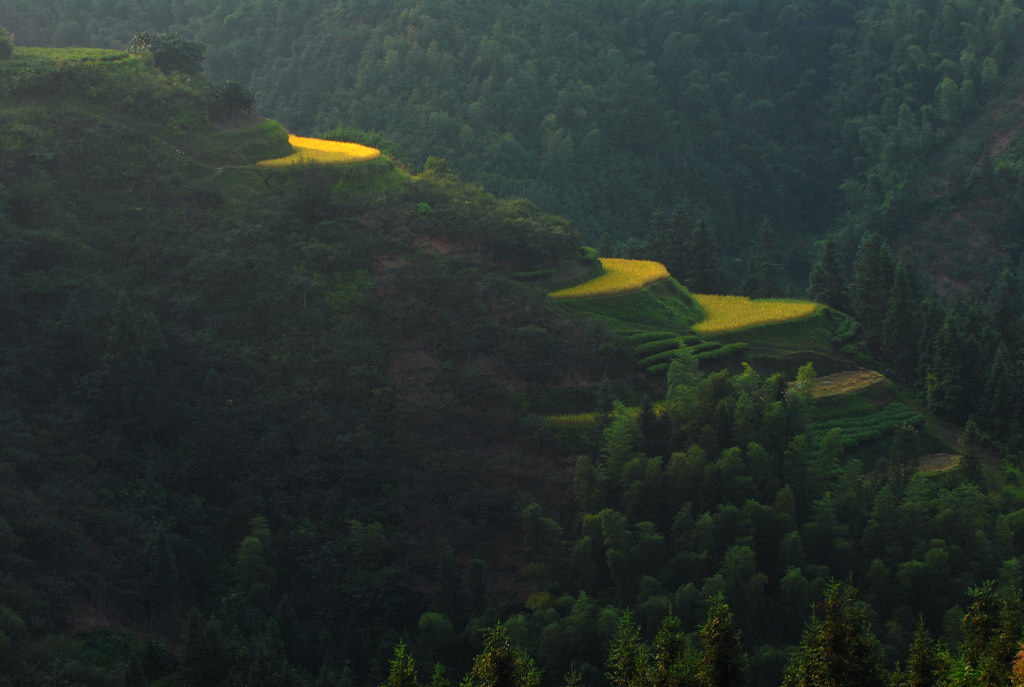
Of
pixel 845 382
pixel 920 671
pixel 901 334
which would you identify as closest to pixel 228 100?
pixel 845 382

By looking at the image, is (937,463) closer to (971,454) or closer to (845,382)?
(971,454)

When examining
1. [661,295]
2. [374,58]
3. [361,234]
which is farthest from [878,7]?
[361,234]

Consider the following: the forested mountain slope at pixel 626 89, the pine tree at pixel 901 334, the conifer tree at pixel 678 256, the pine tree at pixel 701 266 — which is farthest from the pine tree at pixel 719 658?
the forested mountain slope at pixel 626 89

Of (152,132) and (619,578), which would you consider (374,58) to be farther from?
(619,578)

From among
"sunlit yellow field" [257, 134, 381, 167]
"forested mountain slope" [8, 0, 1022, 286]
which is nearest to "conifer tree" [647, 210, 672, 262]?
"sunlit yellow field" [257, 134, 381, 167]

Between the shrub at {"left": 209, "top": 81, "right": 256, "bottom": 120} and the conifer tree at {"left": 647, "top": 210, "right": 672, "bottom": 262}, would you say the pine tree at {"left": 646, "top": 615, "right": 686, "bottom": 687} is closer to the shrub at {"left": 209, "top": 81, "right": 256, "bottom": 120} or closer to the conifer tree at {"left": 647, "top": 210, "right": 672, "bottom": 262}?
the shrub at {"left": 209, "top": 81, "right": 256, "bottom": 120}
